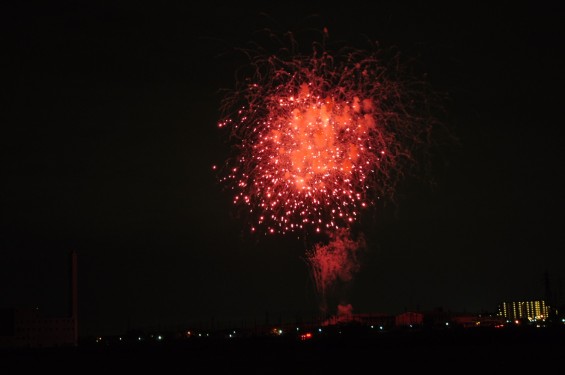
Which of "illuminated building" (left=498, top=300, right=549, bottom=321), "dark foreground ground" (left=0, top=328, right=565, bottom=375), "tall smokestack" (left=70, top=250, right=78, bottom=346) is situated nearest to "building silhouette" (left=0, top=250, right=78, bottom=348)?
"tall smokestack" (left=70, top=250, right=78, bottom=346)

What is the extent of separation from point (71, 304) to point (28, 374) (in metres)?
79.5

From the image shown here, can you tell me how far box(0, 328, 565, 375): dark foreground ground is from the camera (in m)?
39.3

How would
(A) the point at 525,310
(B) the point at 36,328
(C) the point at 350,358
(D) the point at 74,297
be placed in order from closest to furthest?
1. (C) the point at 350,358
2. (B) the point at 36,328
3. (D) the point at 74,297
4. (A) the point at 525,310

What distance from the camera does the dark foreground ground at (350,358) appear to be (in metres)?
39.3

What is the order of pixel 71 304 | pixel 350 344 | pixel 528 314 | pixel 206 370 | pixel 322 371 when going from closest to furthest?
pixel 322 371, pixel 206 370, pixel 350 344, pixel 71 304, pixel 528 314

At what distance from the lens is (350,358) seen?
45969 millimetres

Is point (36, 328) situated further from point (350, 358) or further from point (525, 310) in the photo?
point (525, 310)

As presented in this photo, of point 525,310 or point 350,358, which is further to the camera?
point 525,310

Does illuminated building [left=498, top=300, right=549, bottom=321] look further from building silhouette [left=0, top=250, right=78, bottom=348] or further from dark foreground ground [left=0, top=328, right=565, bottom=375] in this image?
dark foreground ground [left=0, top=328, right=565, bottom=375]

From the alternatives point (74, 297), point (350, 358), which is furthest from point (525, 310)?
point (350, 358)

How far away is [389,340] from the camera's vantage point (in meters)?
61.7

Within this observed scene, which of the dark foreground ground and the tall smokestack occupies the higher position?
the tall smokestack

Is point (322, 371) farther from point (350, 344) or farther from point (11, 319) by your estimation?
point (11, 319)

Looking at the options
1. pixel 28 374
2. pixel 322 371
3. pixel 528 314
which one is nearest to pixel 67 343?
pixel 28 374
